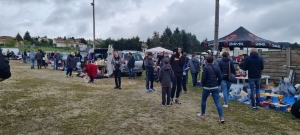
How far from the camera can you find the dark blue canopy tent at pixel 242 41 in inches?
464

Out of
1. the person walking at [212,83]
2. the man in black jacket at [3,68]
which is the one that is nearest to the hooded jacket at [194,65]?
the person walking at [212,83]

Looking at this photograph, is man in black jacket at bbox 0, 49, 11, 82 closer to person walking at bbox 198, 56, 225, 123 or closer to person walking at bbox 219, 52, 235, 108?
person walking at bbox 198, 56, 225, 123

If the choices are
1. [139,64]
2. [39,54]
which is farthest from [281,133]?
[39,54]

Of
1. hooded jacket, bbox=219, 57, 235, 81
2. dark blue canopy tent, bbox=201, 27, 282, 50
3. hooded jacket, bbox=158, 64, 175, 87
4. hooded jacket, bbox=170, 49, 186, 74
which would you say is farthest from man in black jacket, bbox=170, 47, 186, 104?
dark blue canopy tent, bbox=201, 27, 282, 50

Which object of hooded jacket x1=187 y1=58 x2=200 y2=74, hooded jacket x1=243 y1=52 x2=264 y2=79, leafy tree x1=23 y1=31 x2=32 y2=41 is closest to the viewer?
hooded jacket x1=243 y1=52 x2=264 y2=79

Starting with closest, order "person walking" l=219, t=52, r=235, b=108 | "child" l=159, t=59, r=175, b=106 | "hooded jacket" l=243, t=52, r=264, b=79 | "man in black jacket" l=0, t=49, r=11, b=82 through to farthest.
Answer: "man in black jacket" l=0, t=49, r=11, b=82, "hooded jacket" l=243, t=52, r=264, b=79, "person walking" l=219, t=52, r=235, b=108, "child" l=159, t=59, r=175, b=106

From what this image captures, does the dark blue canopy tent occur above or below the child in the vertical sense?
above

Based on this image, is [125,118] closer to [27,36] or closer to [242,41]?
[242,41]

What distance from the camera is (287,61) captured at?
11.1 m

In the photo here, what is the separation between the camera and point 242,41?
11828mm

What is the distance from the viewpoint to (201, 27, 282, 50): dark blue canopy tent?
38.7ft

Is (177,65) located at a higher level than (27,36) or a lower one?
lower

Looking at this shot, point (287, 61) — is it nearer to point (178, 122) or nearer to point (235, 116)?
point (235, 116)

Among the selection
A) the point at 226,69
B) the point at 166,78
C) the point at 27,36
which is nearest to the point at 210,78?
the point at 226,69
